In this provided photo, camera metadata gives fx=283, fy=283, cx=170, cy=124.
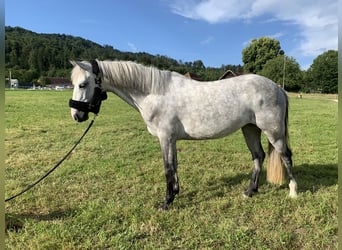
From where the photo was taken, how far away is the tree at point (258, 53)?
64.5 metres

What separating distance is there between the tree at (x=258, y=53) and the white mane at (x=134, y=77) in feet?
211

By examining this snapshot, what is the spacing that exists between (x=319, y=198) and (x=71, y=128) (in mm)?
8104

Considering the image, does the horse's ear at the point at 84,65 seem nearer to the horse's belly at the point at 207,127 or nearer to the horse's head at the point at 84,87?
the horse's head at the point at 84,87

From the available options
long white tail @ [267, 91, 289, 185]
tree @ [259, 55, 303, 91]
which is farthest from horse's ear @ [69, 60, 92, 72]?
tree @ [259, 55, 303, 91]

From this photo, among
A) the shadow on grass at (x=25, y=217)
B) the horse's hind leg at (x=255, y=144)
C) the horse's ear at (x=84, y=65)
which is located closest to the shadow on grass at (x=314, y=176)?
the horse's hind leg at (x=255, y=144)

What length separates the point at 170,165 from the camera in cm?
382

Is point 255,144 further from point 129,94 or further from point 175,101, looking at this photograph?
point 129,94

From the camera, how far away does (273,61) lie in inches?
2269

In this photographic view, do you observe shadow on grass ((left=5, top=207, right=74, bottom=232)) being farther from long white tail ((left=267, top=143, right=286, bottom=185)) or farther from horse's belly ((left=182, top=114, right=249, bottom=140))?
long white tail ((left=267, top=143, right=286, bottom=185))

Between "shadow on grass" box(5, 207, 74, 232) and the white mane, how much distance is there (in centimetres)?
177

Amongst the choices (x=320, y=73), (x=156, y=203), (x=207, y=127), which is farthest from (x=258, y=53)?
(x=156, y=203)

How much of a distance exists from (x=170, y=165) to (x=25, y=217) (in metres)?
1.88

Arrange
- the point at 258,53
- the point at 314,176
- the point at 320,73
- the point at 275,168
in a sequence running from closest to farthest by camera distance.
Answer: the point at 275,168 → the point at 314,176 → the point at 320,73 → the point at 258,53

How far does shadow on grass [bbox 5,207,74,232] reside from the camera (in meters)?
3.15
